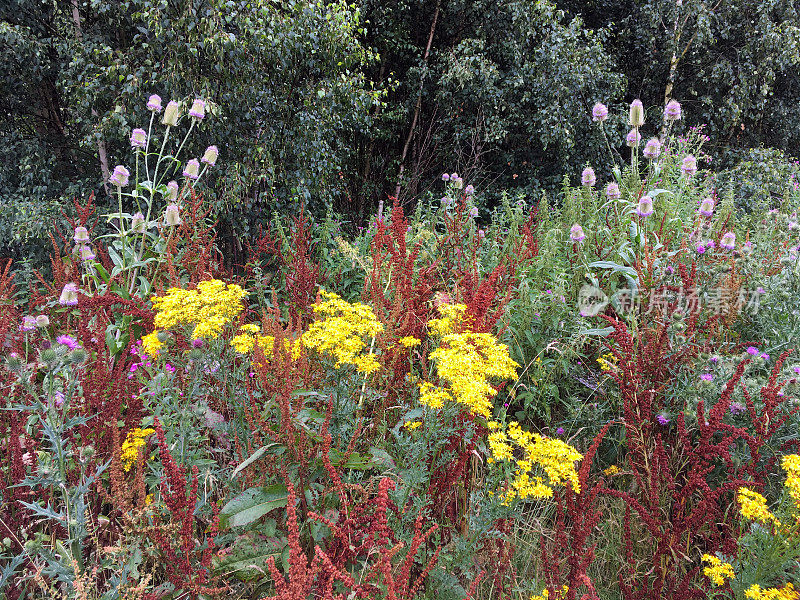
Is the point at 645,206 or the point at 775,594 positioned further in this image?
the point at 645,206

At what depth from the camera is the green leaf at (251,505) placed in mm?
1391

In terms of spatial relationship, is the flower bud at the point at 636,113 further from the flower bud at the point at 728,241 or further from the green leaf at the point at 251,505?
the green leaf at the point at 251,505

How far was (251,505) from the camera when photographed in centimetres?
144

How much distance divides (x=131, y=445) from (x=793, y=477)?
189 centimetres

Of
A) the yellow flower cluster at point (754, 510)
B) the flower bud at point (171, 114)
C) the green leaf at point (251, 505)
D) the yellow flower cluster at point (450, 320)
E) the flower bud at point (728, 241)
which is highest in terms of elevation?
the flower bud at point (171, 114)

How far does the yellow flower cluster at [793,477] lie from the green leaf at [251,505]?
133 centimetres

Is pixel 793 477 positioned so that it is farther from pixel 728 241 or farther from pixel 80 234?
pixel 80 234

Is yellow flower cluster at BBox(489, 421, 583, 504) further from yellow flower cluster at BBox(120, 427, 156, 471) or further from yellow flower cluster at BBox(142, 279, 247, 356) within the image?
yellow flower cluster at BBox(120, 427, 156, 471)

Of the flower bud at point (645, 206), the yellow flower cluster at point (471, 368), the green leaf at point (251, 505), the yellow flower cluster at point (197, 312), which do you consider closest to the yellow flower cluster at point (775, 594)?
the yellow flower cluster at point (471, 368)

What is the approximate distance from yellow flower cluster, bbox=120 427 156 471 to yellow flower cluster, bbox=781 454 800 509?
1.77 meters

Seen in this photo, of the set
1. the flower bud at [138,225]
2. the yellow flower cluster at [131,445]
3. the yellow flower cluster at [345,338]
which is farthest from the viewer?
the flower bud at [138,225]

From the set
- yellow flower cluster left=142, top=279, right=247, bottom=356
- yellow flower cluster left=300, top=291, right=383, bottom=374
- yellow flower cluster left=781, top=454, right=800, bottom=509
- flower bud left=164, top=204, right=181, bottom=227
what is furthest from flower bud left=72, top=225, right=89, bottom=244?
yellow flower cluster left=781, top=454, right=800, bottom=509

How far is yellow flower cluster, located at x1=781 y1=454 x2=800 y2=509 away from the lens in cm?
136

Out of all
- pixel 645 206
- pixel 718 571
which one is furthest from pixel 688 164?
pixel 718 571
